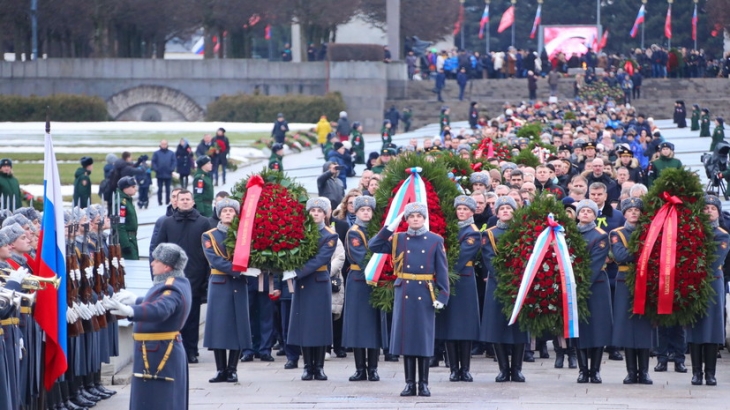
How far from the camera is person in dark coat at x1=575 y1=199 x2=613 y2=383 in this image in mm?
12547

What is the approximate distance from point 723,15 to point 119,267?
55.5m

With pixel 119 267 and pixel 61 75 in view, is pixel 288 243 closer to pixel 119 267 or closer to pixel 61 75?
pixel 119 267

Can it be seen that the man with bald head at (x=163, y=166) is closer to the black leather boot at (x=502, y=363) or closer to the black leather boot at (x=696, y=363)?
the black leather boot at (x=502, y=363)

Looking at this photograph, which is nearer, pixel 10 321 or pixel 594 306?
pixel 10 321

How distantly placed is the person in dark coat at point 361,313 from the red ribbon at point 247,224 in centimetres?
89

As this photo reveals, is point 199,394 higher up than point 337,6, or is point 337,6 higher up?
point 337,6

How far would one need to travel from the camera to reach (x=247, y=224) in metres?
12.9

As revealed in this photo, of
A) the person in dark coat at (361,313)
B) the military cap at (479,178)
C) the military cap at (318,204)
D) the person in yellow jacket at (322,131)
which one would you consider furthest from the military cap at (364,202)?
the person in yellow jacket at (322,131)

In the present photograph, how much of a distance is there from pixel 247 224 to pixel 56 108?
1768 inches

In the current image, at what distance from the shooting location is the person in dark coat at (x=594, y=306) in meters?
12.5

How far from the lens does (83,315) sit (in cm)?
1127

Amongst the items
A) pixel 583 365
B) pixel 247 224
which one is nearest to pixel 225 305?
pixel 247 224

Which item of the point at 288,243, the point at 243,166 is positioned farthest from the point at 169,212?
the point at 243,166

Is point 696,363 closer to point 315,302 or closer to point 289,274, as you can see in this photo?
point 315,302
